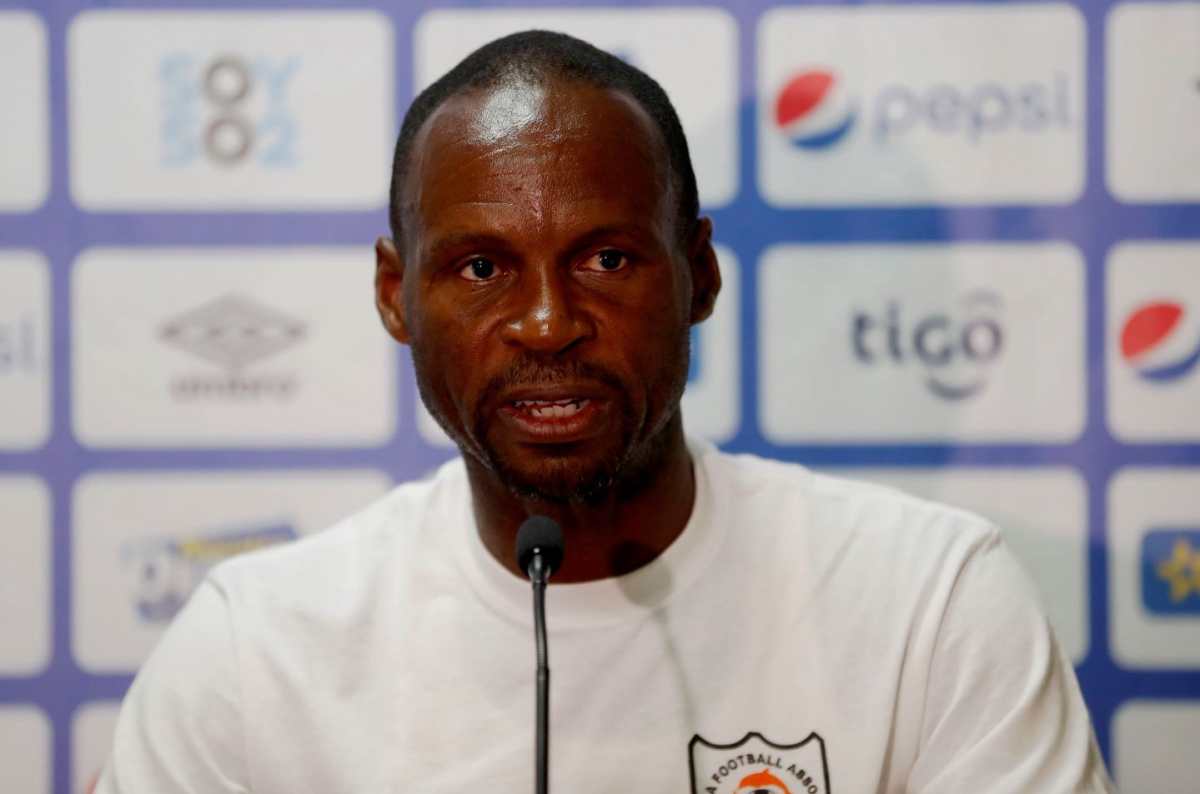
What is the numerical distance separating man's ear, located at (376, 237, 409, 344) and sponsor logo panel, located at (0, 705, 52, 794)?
776 millimetres

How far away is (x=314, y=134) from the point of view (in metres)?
1.66

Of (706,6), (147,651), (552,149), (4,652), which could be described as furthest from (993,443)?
(4,652)

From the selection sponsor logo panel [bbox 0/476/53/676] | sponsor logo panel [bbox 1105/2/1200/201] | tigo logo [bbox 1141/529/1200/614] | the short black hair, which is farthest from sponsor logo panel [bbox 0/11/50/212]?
tigo logo [bbox 1141/529/1200/614]

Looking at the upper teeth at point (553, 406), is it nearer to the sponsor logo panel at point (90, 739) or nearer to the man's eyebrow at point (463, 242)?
the man's eyebrow at point (463, 242)

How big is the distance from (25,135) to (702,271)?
0.93 metres

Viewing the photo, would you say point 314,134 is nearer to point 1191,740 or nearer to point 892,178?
point 892,178

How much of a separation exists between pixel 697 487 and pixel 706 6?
26.6 inches

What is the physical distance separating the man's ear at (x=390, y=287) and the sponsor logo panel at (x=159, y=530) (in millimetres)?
378

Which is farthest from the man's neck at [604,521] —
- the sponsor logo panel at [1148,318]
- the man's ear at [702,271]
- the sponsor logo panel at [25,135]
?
the sponsor logo panel at [25,135]

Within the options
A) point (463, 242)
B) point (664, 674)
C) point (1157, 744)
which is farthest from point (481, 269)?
point (1157, 744)

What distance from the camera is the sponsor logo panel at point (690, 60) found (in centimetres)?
165

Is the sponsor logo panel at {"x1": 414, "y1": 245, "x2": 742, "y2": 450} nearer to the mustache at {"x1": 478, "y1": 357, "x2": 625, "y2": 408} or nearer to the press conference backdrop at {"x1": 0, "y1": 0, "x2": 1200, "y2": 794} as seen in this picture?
the press conference backdrop at {"x1": 0, "y1": 0, "x2": 1200, "y2": 794}

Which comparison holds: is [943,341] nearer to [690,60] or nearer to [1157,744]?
[690,60]

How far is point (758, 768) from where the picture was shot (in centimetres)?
118
